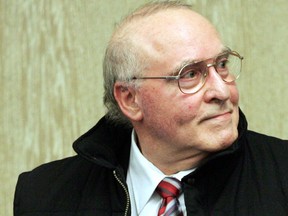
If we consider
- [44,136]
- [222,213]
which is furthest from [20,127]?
[222,213]

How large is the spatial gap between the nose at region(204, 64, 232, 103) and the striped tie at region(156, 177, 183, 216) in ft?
0.76

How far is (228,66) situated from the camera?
1673mm

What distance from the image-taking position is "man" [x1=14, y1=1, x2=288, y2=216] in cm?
157

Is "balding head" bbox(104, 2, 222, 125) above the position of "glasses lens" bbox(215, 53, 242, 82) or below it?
above

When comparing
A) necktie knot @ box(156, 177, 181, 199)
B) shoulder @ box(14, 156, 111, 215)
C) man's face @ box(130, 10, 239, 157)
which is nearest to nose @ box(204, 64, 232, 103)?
man's face @ box(130, 10, 239, 157)

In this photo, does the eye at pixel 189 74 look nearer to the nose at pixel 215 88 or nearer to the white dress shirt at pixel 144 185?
the nose at pixel 215 88

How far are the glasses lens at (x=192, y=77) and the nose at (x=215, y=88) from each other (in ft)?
0.05

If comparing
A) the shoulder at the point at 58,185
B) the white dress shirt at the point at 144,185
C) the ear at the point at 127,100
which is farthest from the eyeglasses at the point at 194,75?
the shoulder at the point at 58,185

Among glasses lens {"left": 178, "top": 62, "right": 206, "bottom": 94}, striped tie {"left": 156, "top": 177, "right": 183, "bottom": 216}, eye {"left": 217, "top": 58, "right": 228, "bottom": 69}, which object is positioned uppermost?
eye {"left": 217, "top": 58, "right": 228, "bottom": 69}

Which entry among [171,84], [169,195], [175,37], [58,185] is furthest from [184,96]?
[58,185]

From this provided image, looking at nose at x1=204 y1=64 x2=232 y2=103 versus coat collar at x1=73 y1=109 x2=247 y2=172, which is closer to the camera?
nose at x1=204 y1=64 x2=232 y2=103

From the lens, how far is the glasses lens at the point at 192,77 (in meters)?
1.58

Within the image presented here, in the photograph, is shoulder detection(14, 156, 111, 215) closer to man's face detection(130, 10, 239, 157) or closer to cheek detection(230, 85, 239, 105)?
man's face detection(130, 10, 239, 157)

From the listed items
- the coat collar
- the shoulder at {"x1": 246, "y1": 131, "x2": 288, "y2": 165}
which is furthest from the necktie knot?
the shoulder at {"x1": 246, "y1": 131, "x2": 288, "y2": 165}
